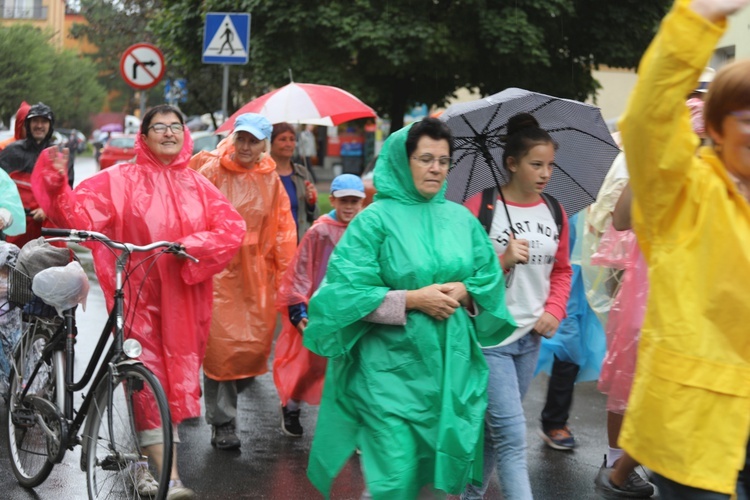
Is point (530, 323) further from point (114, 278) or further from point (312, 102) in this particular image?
point (312, 102)

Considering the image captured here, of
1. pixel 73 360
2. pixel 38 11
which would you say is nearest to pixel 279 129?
pixel 73 360

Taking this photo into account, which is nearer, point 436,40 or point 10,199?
point 10,199

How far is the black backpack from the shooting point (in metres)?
4.93

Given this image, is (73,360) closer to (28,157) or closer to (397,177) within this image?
(397,177)

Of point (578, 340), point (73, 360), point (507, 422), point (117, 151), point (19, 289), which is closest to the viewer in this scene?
point (507, 422)

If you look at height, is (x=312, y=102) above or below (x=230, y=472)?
above

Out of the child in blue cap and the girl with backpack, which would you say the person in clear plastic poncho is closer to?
the child in blue cap

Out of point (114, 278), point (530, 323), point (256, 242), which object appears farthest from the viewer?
point (256, 242)

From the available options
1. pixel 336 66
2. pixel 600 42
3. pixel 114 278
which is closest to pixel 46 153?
pixel 114 278

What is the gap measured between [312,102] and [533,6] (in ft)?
37.1

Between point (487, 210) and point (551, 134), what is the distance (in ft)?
2.66

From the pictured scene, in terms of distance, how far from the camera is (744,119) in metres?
2.84

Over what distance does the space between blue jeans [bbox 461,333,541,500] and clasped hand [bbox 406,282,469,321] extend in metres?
0.65

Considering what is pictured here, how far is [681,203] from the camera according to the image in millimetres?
2822
